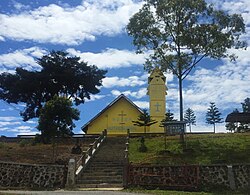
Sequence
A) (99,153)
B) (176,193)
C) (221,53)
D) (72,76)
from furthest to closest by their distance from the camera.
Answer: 1. (72,76)
2. (221,53)
3. (99,153)
4. (176,193)

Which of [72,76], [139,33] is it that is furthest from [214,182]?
[72,76]

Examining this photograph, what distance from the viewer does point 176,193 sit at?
16859 mm

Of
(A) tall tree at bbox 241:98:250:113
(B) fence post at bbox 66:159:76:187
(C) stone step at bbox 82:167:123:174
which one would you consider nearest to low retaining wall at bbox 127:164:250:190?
(B) fence post at bbox 66:159:76:187

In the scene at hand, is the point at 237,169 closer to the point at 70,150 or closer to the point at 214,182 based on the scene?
the point at 214,182

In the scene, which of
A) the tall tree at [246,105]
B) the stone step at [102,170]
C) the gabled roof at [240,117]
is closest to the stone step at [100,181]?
the stone step at [102,170]

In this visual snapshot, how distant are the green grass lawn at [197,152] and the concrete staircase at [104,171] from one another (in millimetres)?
1075

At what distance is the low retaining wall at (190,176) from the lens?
61.0ft

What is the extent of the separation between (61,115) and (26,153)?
3823 millimetres

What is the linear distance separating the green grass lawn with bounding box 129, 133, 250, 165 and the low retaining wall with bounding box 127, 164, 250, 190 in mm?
2453

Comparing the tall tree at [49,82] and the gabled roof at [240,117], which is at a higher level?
the tall tree at [49,82]

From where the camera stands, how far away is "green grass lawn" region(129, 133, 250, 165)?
74.9 ft

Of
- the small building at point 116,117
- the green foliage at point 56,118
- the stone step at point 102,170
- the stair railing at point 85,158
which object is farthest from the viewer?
the small building at point 116,117

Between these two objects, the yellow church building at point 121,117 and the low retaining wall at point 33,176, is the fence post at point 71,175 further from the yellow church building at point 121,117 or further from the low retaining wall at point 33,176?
the yellow church building at point 121,117

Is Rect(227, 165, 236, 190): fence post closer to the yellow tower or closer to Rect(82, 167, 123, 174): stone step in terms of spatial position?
Rect(82, 167, 123, 174): stone step
